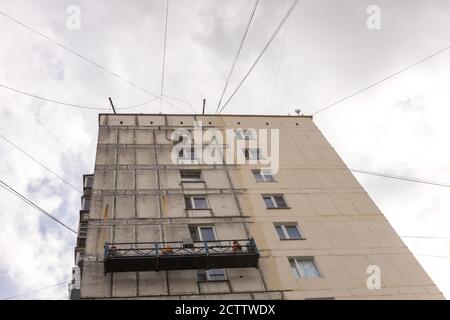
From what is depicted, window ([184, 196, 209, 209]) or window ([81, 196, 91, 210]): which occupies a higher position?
window ([81, 196, 91, 210])

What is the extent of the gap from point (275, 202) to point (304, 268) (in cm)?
484

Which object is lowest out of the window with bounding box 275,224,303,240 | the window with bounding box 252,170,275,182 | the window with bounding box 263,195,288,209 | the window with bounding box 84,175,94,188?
the window with bounding box 275,224,303,240

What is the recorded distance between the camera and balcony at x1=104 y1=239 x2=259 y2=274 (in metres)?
19.1

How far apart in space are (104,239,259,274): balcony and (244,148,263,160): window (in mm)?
8319

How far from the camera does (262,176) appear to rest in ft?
87.5

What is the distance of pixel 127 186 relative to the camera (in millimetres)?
24172

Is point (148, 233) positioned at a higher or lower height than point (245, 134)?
lower

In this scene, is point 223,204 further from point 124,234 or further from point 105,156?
point 105,156

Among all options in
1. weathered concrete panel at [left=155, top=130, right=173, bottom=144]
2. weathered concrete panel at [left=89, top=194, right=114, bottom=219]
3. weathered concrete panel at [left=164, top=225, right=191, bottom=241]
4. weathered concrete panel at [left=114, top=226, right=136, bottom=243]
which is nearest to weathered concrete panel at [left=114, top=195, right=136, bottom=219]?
weathered concrete panel at [left=89, top=194, right=114, bottom=219]

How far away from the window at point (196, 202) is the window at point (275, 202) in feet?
11.7

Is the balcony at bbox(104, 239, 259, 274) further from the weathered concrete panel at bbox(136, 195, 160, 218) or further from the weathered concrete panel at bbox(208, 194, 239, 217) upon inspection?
the weathered concrete panel at bbox(208, 194, 239, 217)

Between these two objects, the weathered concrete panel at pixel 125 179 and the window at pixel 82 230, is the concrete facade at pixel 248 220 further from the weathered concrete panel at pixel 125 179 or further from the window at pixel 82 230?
the window at pixel 82 230

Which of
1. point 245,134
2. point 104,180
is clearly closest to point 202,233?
point 104,180
